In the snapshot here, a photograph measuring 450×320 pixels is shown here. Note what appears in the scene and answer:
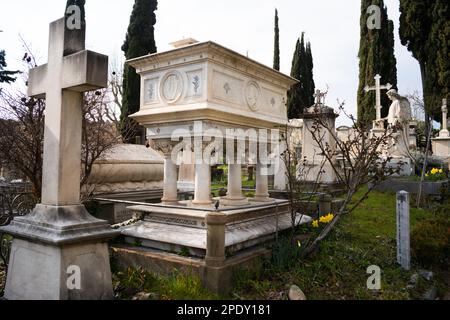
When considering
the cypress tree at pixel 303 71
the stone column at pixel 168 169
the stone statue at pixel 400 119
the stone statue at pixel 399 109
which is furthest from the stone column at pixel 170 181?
the cypress tree at pixel 303 71

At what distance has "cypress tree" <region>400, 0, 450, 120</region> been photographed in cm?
1920

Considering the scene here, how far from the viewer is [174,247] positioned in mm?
4559

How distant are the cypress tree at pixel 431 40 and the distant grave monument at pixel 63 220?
70.2 ft

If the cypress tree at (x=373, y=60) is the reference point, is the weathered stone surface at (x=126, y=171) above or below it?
below

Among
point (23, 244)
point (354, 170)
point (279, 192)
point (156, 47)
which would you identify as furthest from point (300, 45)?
point (23, 244)

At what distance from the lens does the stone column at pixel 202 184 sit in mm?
4938

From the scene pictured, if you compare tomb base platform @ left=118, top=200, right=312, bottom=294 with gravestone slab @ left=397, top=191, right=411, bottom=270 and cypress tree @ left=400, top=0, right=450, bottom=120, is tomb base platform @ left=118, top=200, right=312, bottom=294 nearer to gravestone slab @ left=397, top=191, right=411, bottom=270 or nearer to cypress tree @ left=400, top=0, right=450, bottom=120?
gravestone slab @ left=397, top=191, right=411, bottom=270

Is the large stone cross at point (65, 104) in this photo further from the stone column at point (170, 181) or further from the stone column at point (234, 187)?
the stone column at point (234, 187)

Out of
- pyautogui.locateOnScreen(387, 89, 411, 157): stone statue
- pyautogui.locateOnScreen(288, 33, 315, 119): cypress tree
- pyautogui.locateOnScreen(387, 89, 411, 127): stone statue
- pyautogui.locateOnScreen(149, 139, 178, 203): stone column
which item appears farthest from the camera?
pyautogui.locateOnScreen(288, 33, 315, 119): cypress tree

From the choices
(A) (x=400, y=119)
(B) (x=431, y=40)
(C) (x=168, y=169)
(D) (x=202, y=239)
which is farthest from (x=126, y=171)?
(B) (x=431, y=40)

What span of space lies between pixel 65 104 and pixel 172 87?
171 cm

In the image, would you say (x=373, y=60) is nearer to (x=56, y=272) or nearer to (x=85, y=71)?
(x=85, y=71)

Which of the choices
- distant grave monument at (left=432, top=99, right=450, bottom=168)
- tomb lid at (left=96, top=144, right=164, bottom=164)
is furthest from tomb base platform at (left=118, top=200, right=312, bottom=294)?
distant grave monument at (left=432, top=99, right=450, bottom=168)

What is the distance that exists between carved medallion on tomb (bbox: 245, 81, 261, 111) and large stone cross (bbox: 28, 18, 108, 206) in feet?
7.90
